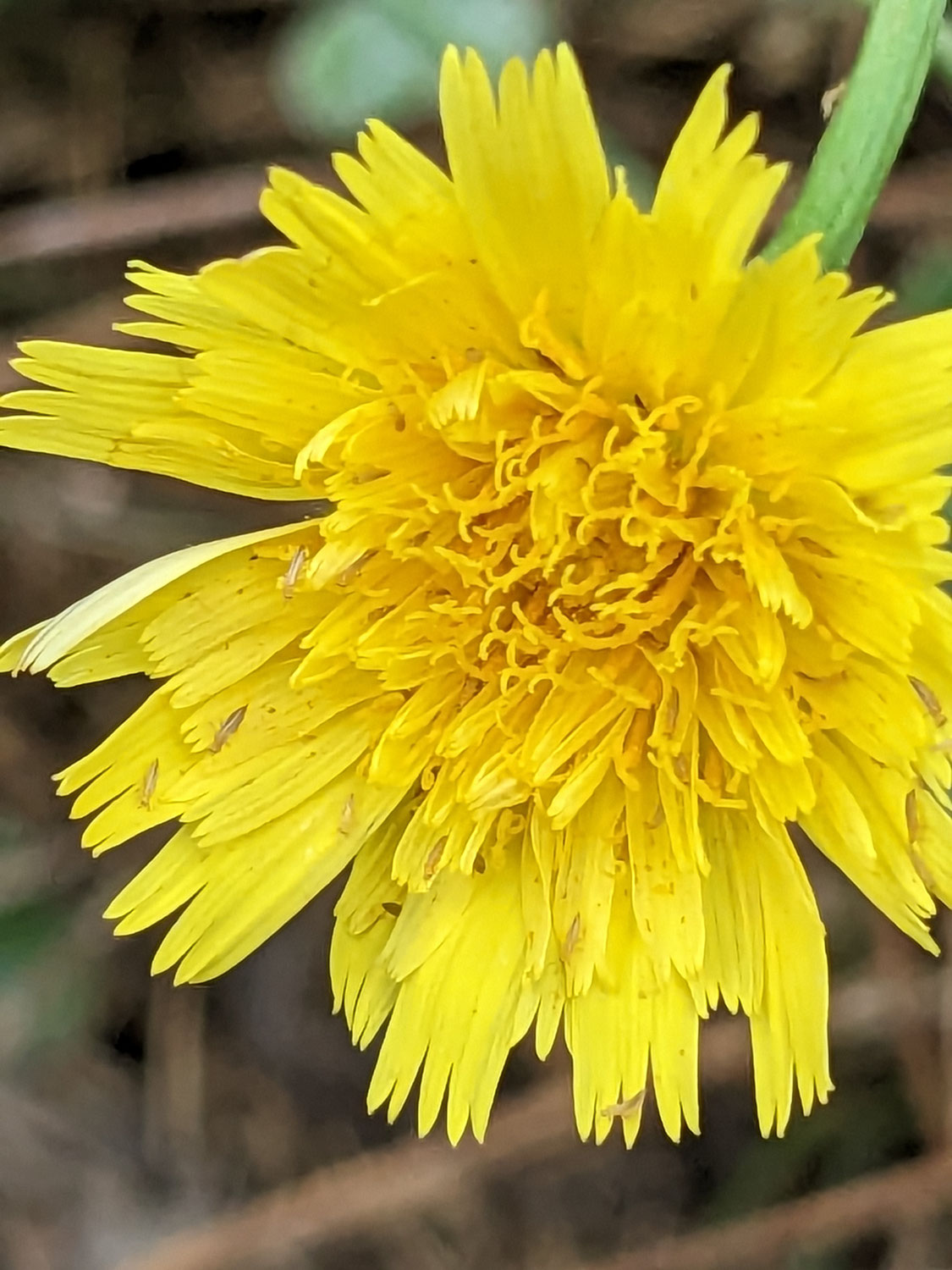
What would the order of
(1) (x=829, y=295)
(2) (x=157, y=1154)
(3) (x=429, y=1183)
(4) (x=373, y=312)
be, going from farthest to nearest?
1. (2) (x=157, y=1154)
2. (3) (x=429, y=1183)
3. (4) (x=373, y=312)
4. (1) (x=829, y=295)

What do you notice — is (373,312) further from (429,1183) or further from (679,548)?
(429,1183)

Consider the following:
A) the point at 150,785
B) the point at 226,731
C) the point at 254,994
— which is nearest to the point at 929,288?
the point at 226,731

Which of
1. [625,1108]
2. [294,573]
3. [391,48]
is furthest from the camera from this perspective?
[391,48]

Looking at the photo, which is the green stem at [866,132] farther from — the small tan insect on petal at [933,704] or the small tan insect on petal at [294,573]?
the small tan insect on petal at [294,573]

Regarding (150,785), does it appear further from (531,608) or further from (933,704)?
(933,704)

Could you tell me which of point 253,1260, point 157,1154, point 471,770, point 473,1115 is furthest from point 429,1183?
point 471,770

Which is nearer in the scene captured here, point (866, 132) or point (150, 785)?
point (866, 132)

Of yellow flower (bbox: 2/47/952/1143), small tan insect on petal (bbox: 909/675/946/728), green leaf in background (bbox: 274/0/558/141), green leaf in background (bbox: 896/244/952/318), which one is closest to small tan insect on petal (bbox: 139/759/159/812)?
yellow flower (bbox: 2/47/952/1143)
